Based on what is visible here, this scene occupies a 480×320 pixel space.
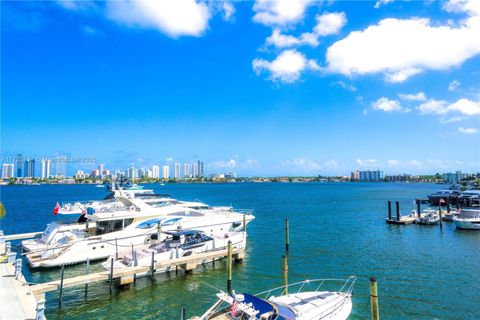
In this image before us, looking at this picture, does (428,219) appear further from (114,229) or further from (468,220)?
(114,229)

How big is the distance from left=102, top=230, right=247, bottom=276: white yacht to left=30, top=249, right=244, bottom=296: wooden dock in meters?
0.67

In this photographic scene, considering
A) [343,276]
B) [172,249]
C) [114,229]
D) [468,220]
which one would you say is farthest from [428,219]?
[114,229]

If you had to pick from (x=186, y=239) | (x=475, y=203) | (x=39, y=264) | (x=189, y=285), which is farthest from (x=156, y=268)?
(x=475, y=203)

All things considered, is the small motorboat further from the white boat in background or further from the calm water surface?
the white boat in background

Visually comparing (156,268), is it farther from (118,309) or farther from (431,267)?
(431,267)

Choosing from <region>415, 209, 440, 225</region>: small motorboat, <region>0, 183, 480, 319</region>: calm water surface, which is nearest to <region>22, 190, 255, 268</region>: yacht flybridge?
<region>0, 183, 480, 319</region>: calm water surface

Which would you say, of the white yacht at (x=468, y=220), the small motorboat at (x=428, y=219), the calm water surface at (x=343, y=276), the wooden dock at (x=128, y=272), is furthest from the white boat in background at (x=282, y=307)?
the small motorboat at (x=428, y=219)

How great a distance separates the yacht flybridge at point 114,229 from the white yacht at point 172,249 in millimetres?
1538

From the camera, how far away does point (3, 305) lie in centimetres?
1247

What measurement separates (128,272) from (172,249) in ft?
13.1

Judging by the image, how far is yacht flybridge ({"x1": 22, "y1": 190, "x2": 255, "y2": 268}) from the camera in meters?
23.6

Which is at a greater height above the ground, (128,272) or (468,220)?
(128,272)

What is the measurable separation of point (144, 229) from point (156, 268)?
22.8 ft

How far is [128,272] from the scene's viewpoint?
19172mm
